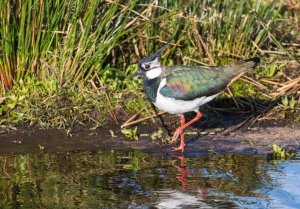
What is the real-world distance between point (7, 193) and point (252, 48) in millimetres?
3934

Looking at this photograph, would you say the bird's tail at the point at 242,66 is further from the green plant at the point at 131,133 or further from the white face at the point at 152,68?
the green plant at the point at 131,133

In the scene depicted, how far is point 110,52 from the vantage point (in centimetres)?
842

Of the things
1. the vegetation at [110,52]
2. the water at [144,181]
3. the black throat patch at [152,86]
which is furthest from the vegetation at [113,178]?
the vegetation at [110,52]

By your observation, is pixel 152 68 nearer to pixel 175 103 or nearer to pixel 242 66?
pixel 175 103

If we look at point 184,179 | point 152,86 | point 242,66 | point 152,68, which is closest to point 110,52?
point 152,68

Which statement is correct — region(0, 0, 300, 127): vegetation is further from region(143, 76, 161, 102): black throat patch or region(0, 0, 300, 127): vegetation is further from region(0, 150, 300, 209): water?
region(0, 150, 300, 209): water

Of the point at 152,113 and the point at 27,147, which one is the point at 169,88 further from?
the point at 27,147

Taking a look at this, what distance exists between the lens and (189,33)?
28.2ft

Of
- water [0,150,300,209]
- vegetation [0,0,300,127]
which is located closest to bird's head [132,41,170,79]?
vegetation [0,0,300,127]

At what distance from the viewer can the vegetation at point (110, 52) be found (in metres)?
7.63

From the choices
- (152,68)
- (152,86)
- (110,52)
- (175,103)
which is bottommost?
(175,103)

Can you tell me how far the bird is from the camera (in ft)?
23.2

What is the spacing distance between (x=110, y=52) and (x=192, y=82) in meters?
1.56

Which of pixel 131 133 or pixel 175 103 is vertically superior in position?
pixel 175 103
